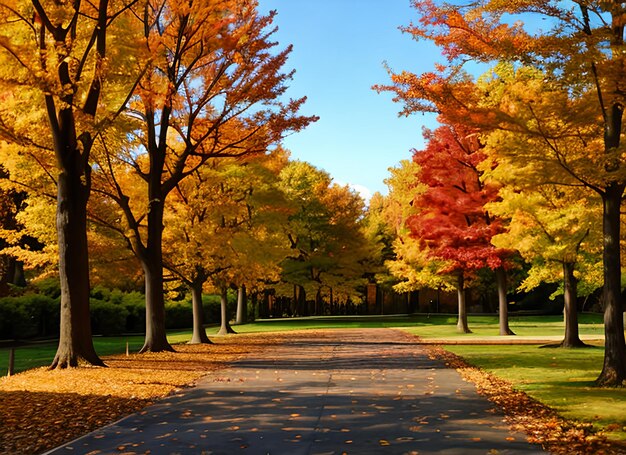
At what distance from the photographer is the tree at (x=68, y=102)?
1410 centimetres

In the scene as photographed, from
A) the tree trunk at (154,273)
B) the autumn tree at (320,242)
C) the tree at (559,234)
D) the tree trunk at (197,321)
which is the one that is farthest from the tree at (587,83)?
the autumn tree at (320,242)

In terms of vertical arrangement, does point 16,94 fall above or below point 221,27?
below

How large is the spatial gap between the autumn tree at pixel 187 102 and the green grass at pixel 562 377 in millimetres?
9797

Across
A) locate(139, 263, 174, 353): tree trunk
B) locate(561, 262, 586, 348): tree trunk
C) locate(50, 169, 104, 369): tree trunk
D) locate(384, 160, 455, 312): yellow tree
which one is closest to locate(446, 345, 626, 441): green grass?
locate(561, 262, 586, 348): tree trunk

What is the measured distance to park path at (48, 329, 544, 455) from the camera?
702cm

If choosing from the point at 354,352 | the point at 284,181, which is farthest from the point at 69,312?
the point at 284,181

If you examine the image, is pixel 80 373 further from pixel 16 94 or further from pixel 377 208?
pixel 377 208

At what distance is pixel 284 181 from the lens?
51.7m

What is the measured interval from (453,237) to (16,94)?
20007 millimetres

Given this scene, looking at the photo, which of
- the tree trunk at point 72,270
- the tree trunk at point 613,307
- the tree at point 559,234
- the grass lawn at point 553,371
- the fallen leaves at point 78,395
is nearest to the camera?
the fallen leaves at point 78,395

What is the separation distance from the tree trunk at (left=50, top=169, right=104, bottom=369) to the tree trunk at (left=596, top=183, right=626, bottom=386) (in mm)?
11179

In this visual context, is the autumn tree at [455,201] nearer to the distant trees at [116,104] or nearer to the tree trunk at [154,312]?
the distant trees at [116,104]

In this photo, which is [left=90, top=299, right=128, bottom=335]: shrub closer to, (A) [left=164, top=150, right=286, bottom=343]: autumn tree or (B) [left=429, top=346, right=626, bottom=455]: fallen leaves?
(A) [left=164, top=150, right=286, bottom=343]: autumn tree

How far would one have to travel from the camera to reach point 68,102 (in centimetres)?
1497
